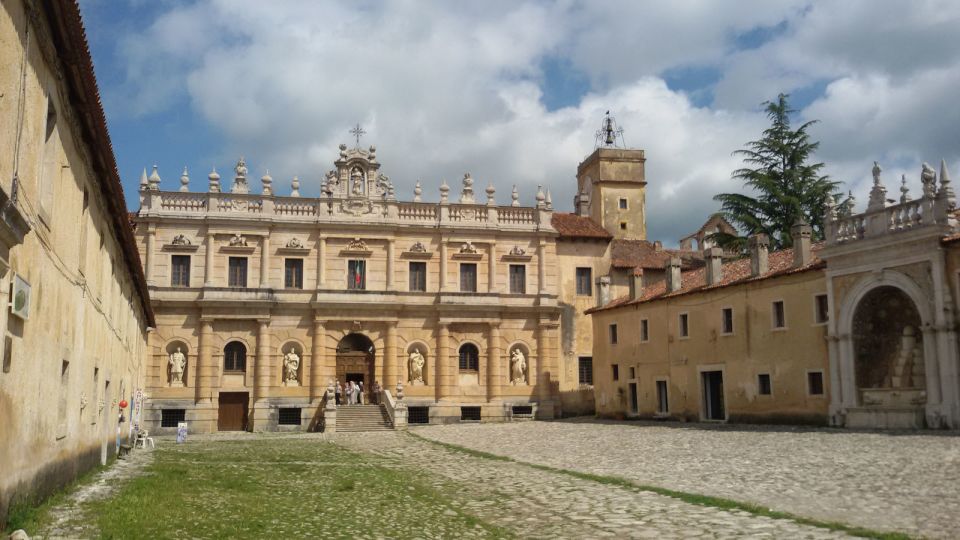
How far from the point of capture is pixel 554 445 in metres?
26.0

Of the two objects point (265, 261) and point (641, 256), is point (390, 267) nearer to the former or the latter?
point (265, 261)

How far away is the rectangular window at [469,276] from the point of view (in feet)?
151

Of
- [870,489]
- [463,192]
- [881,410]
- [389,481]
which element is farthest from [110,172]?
[463,192]

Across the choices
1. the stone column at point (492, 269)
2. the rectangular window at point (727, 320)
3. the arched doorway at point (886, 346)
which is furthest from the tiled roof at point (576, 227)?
the arched doorway at point (886, 346)

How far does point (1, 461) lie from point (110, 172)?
303 inches

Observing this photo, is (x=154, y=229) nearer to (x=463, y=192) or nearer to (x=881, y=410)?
(x=463, y=192)

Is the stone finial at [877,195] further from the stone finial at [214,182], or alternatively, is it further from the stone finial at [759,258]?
the stone finial at [214,182]

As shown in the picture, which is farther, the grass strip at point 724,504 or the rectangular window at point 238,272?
the rectangular window at point 238,272

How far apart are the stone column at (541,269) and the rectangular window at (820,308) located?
58.6ft

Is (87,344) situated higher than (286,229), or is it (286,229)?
(286,229)

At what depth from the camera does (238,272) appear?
143 feet

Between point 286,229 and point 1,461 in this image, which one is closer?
point 1,461

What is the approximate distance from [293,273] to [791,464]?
103 ft

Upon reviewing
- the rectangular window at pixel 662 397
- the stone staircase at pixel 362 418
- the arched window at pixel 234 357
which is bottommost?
the stone staircase at pixel 362 418
